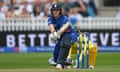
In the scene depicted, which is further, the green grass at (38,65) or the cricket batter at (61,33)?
the green grass at (38,65)

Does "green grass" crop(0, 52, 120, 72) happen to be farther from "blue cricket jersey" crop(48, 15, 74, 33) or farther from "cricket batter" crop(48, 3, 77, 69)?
"blue cricket jersey" crop(48, 15, 74, 33)

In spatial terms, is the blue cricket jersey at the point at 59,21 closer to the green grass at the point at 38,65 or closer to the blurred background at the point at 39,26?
the green grass at the point at 38,65

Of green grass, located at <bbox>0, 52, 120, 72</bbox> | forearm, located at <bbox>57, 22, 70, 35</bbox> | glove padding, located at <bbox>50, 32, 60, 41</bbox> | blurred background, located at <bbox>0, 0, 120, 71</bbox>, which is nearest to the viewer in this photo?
glove padding, located at <bbox>50, 32, 60, 41</bbox>

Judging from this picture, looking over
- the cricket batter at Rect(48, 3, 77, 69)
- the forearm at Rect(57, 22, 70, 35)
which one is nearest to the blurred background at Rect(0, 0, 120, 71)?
the cricket batter at Rect(48, 3, 77, 69)

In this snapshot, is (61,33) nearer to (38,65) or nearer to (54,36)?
(54,36)

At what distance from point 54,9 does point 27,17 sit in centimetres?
1178

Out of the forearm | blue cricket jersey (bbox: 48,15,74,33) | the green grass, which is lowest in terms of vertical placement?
the green grass

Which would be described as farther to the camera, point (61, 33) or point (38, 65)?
point (38, 65)

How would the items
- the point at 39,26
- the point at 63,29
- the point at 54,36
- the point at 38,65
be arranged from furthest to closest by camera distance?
1. the point at 39,26
2. the point at 38,65
3. the point at 63,29
4. the point at 54,36

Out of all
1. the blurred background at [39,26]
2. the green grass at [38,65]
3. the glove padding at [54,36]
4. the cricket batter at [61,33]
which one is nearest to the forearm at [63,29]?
the cricket batter at [61,33]

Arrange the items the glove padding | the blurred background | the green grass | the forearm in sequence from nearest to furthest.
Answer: the glove padding, the forearm, the green grass, the blurred background

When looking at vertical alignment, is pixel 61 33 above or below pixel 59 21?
below

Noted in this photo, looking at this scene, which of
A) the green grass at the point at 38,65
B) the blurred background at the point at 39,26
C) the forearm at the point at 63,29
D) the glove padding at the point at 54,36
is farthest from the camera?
the blurred background at the point at 39,26

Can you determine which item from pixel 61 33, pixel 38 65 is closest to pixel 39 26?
pixel 38 65
